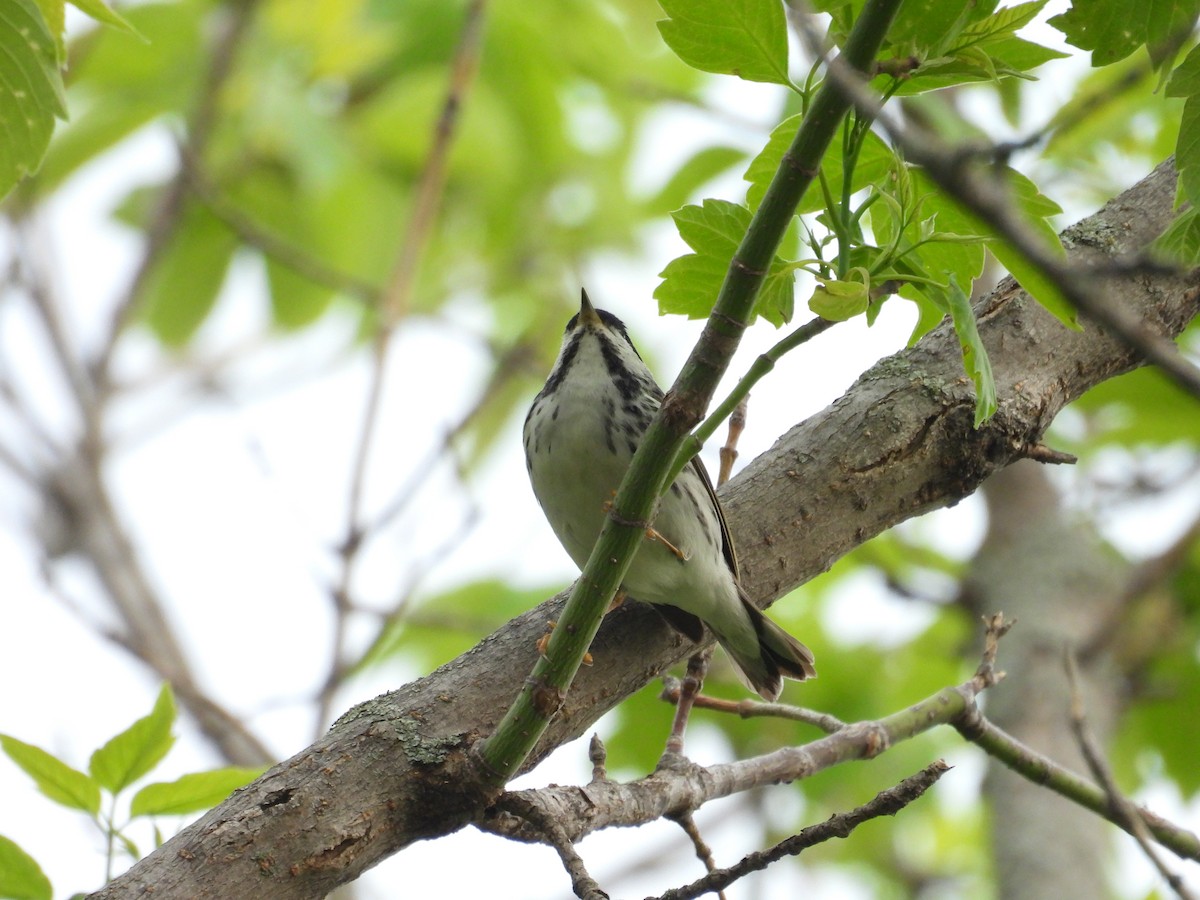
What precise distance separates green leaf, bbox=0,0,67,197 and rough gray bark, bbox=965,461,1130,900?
305 centimetres

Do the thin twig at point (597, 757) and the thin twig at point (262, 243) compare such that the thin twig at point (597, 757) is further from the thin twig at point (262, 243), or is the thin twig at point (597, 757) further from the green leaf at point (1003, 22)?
the thin twig at point (262, 243)

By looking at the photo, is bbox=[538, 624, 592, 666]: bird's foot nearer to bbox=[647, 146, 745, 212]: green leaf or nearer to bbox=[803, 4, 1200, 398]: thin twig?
bbox=[803, 4, 1200, 398]: thin twig

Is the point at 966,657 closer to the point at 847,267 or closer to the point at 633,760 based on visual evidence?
the point at 633,760

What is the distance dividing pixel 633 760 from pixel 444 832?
2.27 meters

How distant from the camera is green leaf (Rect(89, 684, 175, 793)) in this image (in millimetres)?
2174

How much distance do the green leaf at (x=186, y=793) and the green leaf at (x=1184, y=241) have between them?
1791 millimetres

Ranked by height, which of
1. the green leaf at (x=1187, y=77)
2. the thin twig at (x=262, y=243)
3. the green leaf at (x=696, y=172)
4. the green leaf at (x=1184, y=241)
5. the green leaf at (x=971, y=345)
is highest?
the thin twig at (x=262, y=243)

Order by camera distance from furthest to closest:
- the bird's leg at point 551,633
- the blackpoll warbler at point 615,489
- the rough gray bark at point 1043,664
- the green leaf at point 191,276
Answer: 1. the green leaf at point 191,276
2. the rough gray bark at point 1043,664
3. the blackpoll warbler at point 615,489
4. the bird's leg at point 551,633

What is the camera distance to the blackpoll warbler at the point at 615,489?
9.61 ft

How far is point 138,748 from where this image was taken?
7.20ft

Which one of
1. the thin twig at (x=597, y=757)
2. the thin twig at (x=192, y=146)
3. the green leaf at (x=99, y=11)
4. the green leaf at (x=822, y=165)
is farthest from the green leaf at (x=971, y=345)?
the thin twig at (x=192, y=146)

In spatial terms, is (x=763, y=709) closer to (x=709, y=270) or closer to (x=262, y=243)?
(x=709, y=270)

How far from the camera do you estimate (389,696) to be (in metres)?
2.29

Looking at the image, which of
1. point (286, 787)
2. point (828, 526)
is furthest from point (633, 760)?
point (286, 787)
